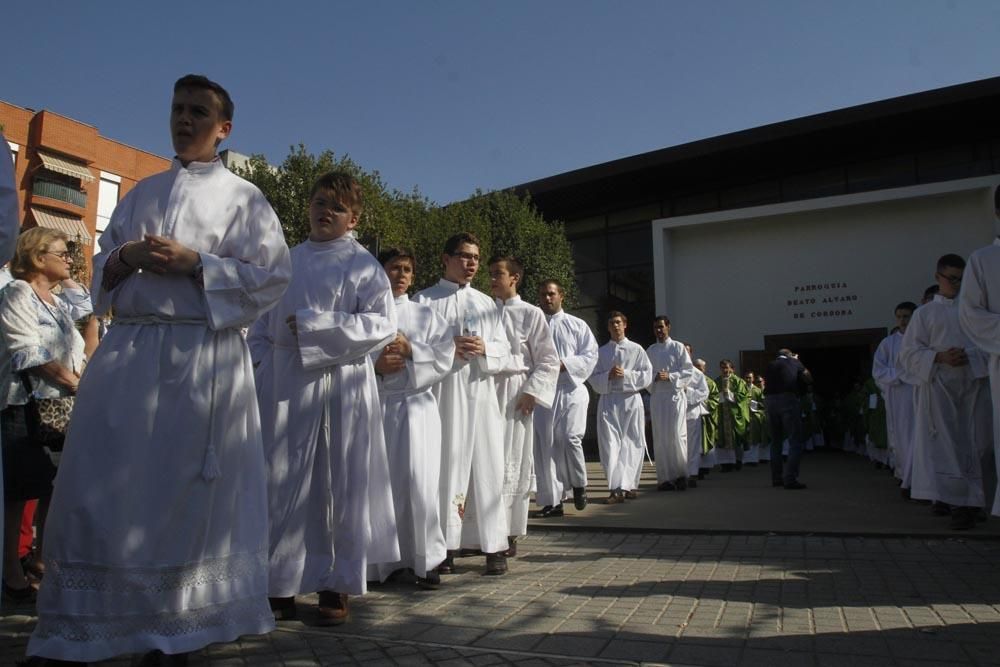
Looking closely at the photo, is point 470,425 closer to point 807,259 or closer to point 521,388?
point 521,388

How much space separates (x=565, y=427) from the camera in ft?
28.8

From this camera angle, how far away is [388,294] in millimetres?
4145

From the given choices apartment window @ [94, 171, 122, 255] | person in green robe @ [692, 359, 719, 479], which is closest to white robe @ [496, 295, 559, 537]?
person in green robe @ [692, 359, 719, 479]

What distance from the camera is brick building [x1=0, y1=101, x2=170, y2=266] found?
35312mm

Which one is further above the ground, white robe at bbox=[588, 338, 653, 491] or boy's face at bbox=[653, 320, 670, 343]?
boy's face at bbox=[653, 320, 670, 343]

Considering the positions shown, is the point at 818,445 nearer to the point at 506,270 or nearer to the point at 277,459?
the point at 506,270

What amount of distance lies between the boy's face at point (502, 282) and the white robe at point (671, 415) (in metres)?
5.61

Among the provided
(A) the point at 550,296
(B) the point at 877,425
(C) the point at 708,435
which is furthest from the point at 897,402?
(A) the point at 550,296

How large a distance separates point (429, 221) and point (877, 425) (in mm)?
14236

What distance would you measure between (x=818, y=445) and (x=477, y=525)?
20183mm

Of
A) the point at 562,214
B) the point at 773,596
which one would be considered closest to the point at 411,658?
the point at 773,596

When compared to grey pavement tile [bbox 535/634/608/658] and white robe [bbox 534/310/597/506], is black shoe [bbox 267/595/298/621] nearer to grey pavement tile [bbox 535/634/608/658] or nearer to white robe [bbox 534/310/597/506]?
grey pavement tile [bbox 535/634/608/658]

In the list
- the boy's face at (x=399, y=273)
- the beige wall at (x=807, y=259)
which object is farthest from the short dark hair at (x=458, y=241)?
the beige wall at (x=807, y=259)

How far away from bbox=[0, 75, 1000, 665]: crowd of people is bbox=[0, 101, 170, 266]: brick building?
33299 mm
